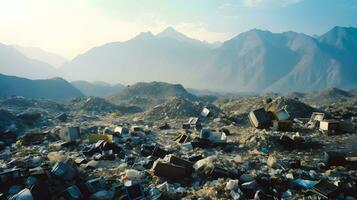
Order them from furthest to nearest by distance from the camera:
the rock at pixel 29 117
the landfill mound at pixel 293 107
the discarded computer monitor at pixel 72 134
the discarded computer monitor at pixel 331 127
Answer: the landfill mound at pixel 293 107 < the rock at pixel 29 117 < the discarded computer monitor at pixel 331 127 < the discarded computer monitor at pixel 72 134

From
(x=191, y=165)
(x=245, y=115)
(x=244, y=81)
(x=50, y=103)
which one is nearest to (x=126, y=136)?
(x=191, y=165)

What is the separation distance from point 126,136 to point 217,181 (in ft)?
17.1

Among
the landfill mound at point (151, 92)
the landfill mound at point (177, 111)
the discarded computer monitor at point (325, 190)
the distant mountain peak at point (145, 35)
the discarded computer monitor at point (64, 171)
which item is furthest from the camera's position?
the distant mountain peak at point (145, 35)

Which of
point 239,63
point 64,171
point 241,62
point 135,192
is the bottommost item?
point 135,192

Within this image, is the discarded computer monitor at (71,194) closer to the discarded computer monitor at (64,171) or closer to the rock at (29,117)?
the discarded computer monitor at (64,171)

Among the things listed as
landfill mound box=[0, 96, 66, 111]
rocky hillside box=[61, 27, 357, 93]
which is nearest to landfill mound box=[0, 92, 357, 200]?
landfill mound box=[0, 96, 66, 111]

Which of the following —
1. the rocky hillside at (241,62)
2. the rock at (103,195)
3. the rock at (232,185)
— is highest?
the rocky hillside at (241,62)

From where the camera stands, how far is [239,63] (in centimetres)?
14888

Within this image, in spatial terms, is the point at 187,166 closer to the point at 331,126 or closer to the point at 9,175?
A: the point at 9,175

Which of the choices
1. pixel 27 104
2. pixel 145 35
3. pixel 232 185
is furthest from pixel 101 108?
pixel 145 35

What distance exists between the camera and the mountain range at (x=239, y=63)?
125 metres

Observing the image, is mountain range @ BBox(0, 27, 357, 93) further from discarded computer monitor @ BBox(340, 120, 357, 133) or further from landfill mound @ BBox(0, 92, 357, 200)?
landfill mound @ BBox(0, 92, 357, 200)

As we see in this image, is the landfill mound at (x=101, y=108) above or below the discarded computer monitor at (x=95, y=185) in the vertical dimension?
below

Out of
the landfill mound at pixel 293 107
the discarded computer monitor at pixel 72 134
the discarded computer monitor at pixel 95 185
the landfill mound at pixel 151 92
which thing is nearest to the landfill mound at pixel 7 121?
the discarded computer monitor at pixel 72 134
